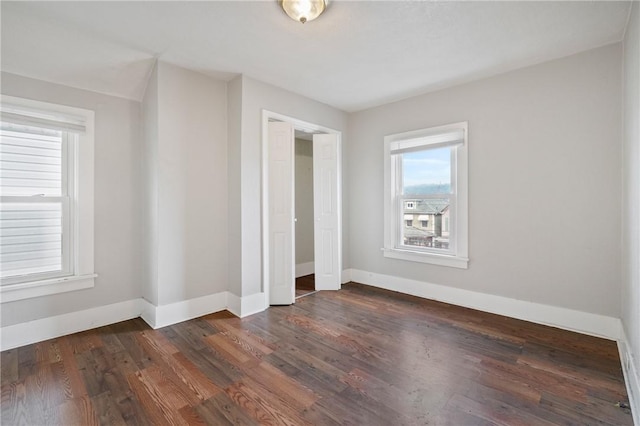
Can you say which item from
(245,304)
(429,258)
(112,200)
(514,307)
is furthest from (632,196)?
(112,200)

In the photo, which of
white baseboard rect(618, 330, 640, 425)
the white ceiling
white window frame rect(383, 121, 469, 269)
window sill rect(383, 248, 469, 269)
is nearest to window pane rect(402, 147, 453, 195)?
white window frame rect(383, 121, 469, 269)

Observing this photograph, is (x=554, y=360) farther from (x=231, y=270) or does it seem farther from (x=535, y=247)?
(x=231, y=270)

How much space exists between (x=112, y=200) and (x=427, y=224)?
358 centimetres

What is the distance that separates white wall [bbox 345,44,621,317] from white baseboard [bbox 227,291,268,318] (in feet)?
6.77

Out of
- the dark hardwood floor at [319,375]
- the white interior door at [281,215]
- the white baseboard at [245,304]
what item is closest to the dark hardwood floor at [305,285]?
the white interior door at [281,215]

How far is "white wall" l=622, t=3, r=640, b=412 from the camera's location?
5.73 feet

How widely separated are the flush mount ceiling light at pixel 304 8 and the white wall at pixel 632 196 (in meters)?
1.98

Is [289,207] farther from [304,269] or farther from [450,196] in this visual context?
[450,196]

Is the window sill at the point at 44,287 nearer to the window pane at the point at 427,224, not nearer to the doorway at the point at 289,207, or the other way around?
the doorway at the point at 289,207

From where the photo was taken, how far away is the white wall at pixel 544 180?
2.52 meters

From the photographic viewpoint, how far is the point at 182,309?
9.67 feet

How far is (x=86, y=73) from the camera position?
2.65m

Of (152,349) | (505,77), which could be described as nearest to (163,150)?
(152,349)

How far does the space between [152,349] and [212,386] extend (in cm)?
82
